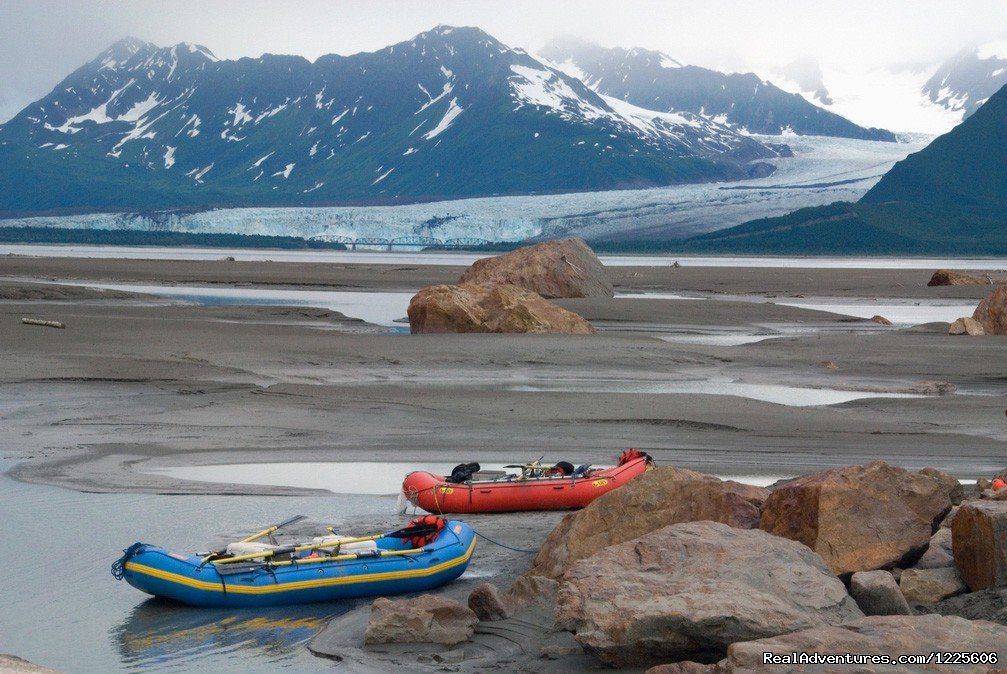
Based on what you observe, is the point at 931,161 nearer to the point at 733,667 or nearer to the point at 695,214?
the point at 695,214

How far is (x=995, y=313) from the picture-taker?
2258cm

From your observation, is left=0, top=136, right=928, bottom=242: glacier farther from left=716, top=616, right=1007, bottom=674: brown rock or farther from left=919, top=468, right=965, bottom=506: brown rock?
left=716, top=616, right=1007, bottom=674: brown rock

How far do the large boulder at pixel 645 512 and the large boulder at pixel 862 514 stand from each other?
1.29 ft

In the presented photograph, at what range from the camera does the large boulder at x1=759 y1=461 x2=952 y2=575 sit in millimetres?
6969

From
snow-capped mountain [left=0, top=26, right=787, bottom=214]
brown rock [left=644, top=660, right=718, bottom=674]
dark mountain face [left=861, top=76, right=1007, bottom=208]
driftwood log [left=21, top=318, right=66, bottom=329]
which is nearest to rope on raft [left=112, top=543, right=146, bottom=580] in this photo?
brown rock [left=644, top=660, right=718, bottom=674]

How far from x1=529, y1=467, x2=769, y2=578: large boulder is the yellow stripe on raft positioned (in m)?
0.69

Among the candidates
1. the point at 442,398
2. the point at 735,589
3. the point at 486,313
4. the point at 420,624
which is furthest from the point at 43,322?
the point at 735,589

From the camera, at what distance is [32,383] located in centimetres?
1505

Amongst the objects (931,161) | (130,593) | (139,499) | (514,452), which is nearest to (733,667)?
(130,593)

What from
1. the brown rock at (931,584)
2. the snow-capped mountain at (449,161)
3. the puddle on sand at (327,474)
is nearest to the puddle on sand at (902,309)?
the puddle on sand at (327,474)

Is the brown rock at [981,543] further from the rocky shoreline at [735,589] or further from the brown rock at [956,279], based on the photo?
the brown rock at [956,279]

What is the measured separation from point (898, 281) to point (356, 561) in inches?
1610

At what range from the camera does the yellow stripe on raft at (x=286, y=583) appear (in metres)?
7.40

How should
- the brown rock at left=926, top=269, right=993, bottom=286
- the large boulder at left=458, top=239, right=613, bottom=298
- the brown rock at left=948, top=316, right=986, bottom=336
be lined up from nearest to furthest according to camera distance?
the brown rock at left=948, top=316, right=986, bottom=336 < the large boulder at left=458, top=239, right=613, bottom=298 < the brown rock at left=926, top=269, right=993, bottom=286
